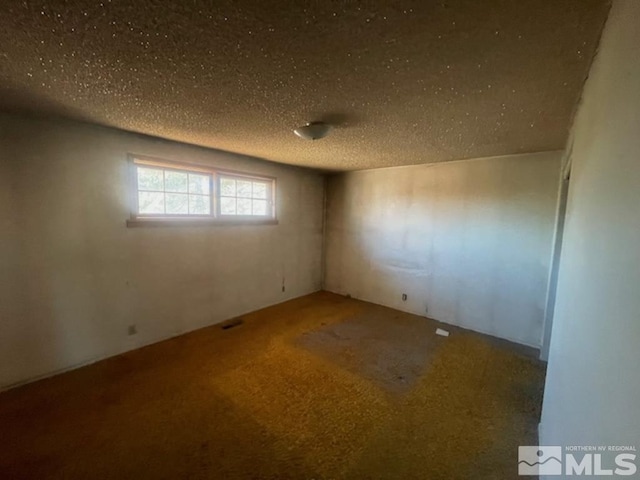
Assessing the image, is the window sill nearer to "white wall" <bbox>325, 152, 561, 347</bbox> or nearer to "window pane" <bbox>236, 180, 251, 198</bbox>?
"window pane" <bbox>236, 180, 251, 198</bbox>

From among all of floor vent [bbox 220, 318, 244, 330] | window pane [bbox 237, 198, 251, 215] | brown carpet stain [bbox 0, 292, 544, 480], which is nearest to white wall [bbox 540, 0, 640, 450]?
brown carpet stain [bbox 0, 292, 544, 480]

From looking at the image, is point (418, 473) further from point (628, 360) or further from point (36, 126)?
point (36, 126)

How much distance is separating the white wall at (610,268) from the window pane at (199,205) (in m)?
3.45

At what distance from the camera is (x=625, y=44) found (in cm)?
73

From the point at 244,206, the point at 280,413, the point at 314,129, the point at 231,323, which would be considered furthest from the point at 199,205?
the point at 280,413

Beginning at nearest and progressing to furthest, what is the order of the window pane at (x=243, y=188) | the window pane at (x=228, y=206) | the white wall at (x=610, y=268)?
the white wall at (x=610, y=268) < the window pane at (x=228, y=206) < the window pane at (x=243, y=188)

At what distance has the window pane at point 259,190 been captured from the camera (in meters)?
4.07

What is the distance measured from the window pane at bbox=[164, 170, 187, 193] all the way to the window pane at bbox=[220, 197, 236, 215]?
0.50 m

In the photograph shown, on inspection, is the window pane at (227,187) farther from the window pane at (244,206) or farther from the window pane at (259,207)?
the window pane at (259,207)

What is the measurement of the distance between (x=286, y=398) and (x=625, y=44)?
256cm

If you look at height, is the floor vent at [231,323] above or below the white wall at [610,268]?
below

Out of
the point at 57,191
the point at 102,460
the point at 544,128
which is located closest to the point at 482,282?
the point at 544,128

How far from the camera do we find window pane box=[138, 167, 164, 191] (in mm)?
2902

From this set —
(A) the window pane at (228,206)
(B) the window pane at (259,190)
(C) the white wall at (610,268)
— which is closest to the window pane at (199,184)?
(A) the window pane at (228,206)
